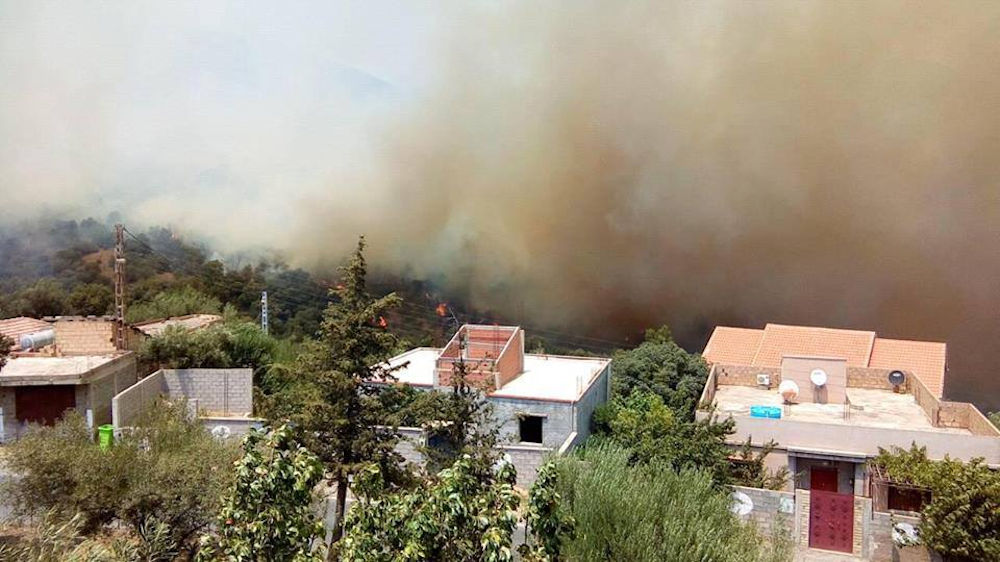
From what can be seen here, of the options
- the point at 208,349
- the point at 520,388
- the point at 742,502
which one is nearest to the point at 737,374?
the point at 520,388

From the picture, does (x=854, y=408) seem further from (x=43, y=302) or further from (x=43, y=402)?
(x=43, y=302)

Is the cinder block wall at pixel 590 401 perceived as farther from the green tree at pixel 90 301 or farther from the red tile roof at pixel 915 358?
the green tree at pixel 90 301

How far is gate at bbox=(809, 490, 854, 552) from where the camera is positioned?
27.2ft

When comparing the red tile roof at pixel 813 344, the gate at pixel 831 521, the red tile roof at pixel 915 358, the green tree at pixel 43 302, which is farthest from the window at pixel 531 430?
the green tree at pixel 43 302

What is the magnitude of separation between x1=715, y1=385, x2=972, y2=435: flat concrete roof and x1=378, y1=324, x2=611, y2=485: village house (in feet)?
6.99

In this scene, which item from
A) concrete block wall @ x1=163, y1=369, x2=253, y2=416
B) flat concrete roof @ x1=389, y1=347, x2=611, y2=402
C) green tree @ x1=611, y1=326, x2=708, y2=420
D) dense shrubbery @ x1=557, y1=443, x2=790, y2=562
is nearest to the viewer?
dense shrubbery @ x1=557, y1=443, x2=790, y2=562

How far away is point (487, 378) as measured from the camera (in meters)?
10.2

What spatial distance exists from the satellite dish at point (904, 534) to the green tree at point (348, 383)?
5.20m

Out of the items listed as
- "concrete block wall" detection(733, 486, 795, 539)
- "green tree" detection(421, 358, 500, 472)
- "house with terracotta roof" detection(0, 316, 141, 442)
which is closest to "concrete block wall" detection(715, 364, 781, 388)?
"concrete block wall" detection(733, 486, 795, 539)

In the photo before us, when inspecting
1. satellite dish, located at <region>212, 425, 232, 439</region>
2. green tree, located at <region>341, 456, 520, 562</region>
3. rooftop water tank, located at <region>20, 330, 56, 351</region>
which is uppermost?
green tree, located at <region>341, 456, 520, 562</region>

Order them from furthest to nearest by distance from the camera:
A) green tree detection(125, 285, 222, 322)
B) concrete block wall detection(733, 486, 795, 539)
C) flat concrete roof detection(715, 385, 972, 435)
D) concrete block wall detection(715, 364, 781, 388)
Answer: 1. green tree detection(125, 285, 222, 322)
2. concrete block wall detection(715, 364, 781, 388)
3. flat concrete roof detection(715, 385, 972, 435)
4. concrete block wall detection(733, 486, 795, 539)

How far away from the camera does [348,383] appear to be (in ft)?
20.6

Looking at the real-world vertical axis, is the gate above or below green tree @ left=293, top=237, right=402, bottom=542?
below

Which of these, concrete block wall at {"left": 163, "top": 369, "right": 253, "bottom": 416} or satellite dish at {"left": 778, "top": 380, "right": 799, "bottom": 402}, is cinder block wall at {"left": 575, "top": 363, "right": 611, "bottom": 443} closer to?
satellite dish at {"left": 778, "top": 380, "right": 799, "bottom": 402}
